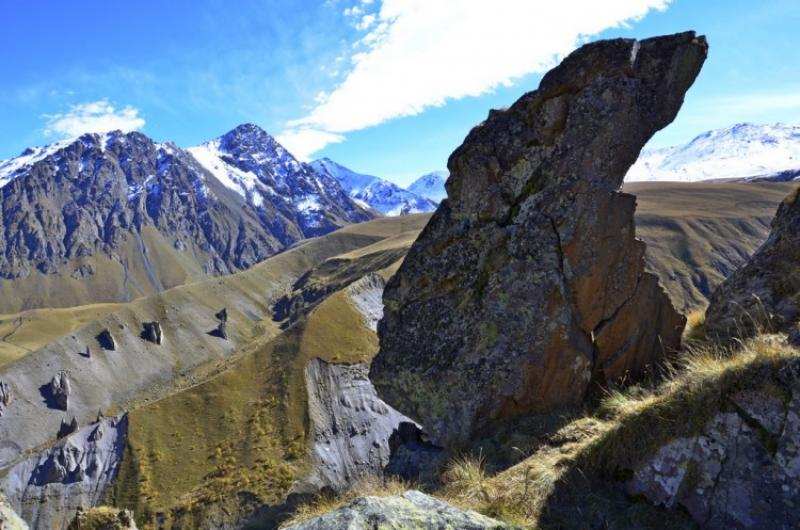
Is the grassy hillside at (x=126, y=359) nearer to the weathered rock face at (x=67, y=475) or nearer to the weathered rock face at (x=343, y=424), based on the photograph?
the weathered rock face at (x=67, y=475)

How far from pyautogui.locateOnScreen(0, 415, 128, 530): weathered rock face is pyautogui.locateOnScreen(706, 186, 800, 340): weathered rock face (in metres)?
76.3

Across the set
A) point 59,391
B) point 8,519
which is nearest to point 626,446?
point 8,519

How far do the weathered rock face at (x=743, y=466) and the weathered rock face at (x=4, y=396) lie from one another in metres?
124

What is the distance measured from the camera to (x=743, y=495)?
24.7ft

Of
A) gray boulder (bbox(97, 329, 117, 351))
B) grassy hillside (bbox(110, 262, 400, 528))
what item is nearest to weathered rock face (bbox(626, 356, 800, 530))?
grassy hillside (bbox(110, 262, 400, 528))

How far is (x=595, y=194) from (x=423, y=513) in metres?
9.53

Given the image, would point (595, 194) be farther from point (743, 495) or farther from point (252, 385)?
point (252, 385)

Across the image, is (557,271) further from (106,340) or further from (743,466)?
(106,340)

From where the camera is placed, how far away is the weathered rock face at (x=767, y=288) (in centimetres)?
1188

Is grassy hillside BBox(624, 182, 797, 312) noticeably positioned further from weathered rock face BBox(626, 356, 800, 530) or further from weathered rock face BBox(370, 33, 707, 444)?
weathered rock face BBox(626, 356, 800, 530)

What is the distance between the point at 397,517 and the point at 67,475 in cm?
8388

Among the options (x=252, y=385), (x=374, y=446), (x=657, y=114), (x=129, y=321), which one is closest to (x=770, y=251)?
(x=657, y=114)

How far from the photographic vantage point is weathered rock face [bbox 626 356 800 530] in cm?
727

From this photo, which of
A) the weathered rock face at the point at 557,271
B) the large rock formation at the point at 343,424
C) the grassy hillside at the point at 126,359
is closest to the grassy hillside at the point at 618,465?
the weathered rock face at the point at 557,271
